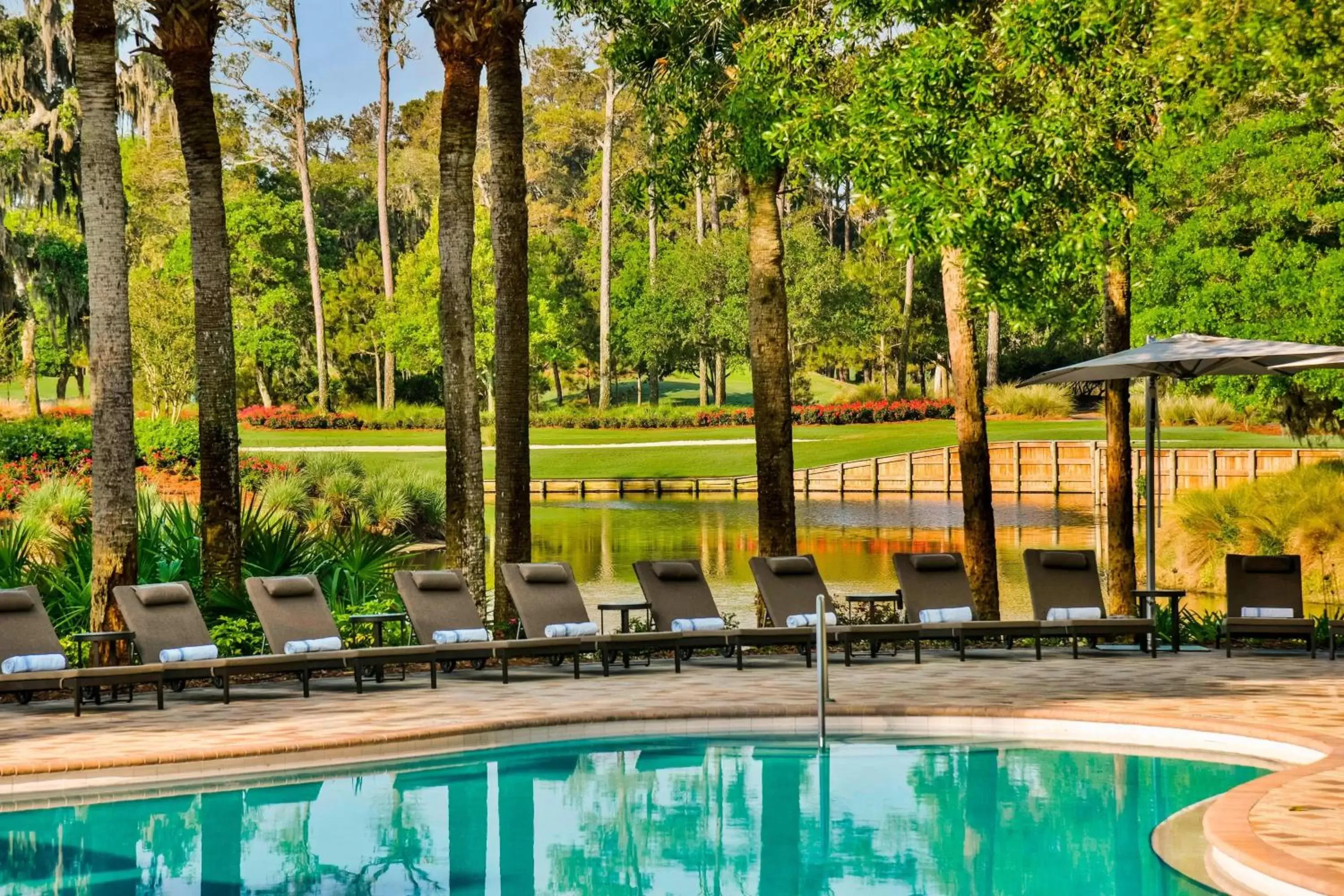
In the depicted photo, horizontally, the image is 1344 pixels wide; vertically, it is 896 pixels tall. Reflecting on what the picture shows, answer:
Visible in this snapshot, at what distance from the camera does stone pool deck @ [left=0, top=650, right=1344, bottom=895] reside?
766 centimetres

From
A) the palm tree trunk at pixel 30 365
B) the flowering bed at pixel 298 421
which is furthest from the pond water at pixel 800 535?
the palm tree trunk at pixel 30 365

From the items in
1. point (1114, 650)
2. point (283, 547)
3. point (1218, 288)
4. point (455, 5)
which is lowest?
point (1114, 650)

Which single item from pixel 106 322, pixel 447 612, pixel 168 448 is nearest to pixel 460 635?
pixel 447 612

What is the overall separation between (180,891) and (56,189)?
1167 inches

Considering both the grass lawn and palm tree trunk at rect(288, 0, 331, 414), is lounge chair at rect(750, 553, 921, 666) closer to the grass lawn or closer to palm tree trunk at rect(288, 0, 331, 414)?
the grass lawn

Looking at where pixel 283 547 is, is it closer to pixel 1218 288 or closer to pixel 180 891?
pixel 180 891

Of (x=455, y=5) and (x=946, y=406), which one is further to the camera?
(x=946, y=406)

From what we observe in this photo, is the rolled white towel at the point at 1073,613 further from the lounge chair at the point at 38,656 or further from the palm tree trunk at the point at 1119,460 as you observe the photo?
the lounge chair at the point at 38,656

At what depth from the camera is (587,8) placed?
15.5 meters

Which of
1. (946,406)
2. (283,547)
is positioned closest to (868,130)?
(283,547)

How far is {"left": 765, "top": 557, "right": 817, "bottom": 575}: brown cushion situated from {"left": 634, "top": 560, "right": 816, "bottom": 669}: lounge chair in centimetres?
60

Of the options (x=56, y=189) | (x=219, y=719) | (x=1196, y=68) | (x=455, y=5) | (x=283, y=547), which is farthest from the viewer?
(x=56, y=189)

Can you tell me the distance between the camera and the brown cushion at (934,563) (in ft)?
44.2

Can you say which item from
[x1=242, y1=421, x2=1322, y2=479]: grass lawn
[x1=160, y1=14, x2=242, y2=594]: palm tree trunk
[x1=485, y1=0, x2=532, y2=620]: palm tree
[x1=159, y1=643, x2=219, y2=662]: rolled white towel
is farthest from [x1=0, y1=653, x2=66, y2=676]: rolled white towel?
[x1=242, y1=421, x2=1322, y2=479]: grass lawn
